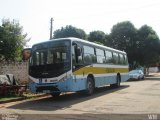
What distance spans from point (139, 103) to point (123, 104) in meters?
0.78

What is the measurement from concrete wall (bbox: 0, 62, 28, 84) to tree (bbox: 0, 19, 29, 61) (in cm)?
459

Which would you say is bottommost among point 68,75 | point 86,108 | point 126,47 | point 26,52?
point 86,108

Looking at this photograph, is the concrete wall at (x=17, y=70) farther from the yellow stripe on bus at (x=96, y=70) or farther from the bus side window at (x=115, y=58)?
the bus side window at (x=115, y=58)

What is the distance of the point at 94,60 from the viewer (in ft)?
61.8

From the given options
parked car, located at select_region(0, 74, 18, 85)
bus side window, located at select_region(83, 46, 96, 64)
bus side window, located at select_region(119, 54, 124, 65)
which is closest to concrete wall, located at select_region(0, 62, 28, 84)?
parked car, located at select_region(0, 74, 18, 85)

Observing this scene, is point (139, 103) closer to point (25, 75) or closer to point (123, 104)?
point (123, 104)

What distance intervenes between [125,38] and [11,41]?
1131 inches

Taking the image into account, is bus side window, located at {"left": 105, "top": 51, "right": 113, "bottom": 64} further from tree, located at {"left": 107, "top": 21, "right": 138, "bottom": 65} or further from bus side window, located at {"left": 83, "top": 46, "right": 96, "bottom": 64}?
tree, located at {"left": 107, "top": 21, "right": 138, "bottom": 65}

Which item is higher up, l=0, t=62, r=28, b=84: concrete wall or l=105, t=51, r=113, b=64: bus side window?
l=105, t=51, r=113, b=64: bus side window

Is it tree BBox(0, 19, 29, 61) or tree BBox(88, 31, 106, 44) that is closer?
tree BBox(0, 19, 29, 61)

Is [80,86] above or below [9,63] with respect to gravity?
below

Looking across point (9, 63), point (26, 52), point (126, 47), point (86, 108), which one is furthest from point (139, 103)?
point (126, 47)

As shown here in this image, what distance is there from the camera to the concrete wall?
22.0 m

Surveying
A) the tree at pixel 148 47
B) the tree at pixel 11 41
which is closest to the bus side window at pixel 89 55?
the tree at pixel 11 41
